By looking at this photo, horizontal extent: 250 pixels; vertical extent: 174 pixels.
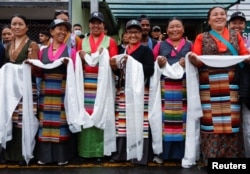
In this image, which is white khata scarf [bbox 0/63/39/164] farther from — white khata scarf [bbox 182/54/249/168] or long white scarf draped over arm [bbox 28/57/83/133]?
white khata scarf [bbox 182/54/249/168]

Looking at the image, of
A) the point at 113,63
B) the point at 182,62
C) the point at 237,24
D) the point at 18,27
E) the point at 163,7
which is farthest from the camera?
the point at 163,7

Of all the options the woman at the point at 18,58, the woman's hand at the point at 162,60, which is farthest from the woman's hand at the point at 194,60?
Result: the woman at the point at 18,58

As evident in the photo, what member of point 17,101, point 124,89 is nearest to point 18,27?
point 17,101

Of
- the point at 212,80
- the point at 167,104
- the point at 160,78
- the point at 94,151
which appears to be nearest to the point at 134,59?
the point at 160,78

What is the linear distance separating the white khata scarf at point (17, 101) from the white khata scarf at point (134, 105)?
116cm

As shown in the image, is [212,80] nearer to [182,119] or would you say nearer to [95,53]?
[182,119]

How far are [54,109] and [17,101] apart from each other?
1.59ft

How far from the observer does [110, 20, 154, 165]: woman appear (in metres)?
4.69

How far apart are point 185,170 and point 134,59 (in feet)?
4.77

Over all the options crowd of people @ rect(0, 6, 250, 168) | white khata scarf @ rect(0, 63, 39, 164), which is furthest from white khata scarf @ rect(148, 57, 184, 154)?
white khata scarf @ rect(0, 63, 39, 164)

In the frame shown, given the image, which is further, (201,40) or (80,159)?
(80,159)

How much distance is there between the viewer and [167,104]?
466cm

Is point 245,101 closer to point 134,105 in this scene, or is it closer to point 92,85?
point 134,105

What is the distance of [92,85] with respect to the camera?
475 cm
